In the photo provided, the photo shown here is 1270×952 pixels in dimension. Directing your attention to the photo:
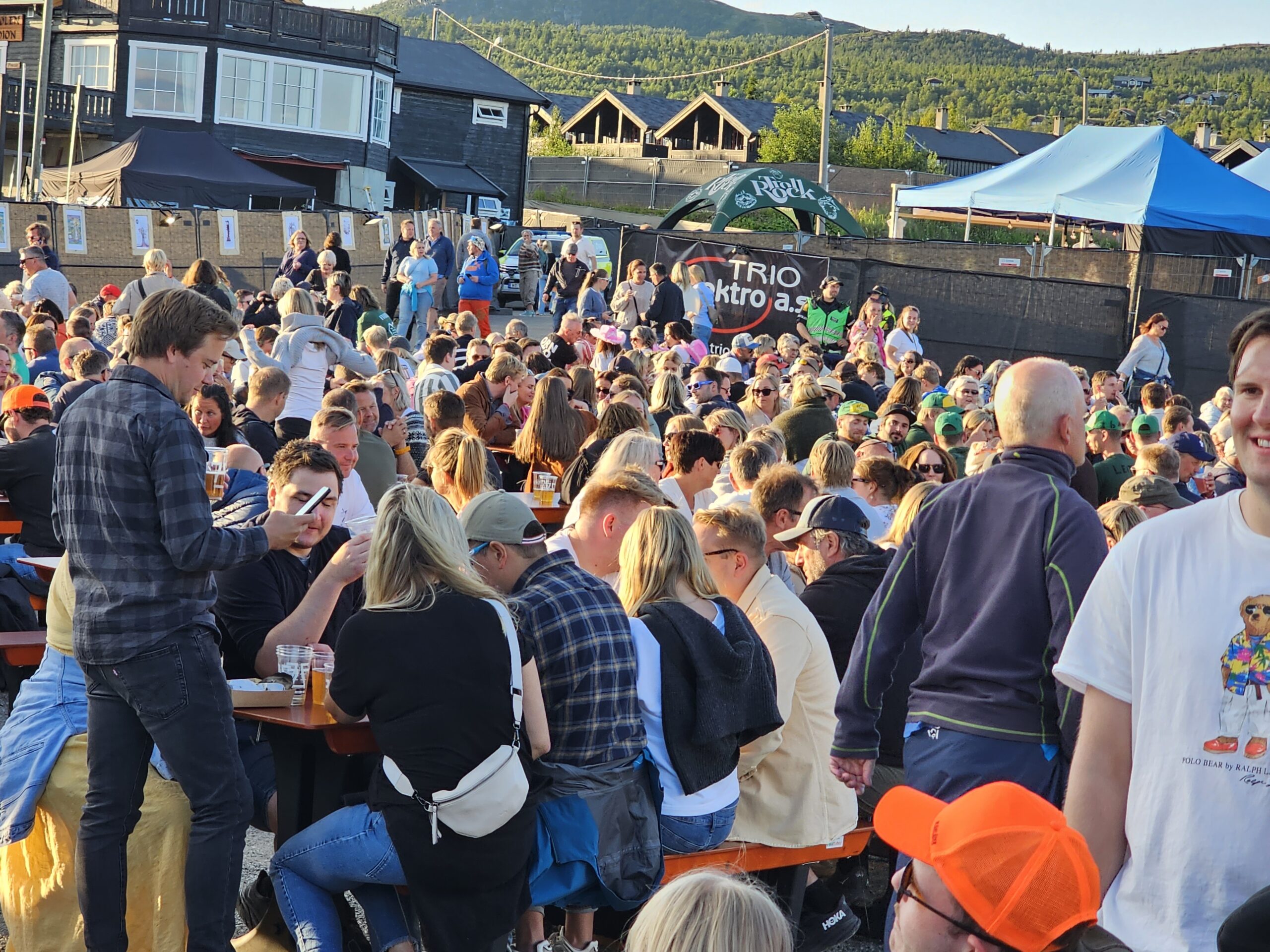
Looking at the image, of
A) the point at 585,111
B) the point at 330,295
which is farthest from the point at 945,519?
the point at 585,111

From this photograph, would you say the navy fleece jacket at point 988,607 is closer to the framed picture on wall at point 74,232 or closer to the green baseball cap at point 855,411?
the green baseball cap at point 855,411

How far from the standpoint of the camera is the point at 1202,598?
7.52 feet

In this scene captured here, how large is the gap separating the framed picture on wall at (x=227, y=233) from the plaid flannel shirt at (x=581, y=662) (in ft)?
59.2

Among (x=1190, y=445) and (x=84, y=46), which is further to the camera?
(x=84, y=46)

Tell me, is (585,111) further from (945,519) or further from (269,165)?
(945,519)

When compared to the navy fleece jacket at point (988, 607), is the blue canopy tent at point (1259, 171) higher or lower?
higher

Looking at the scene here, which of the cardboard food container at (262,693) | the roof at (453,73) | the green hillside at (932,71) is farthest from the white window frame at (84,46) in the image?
the green hillside at (932,71)

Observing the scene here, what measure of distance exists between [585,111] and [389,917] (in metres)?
78.8

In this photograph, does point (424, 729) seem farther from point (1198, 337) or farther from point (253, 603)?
point (1198, 337)

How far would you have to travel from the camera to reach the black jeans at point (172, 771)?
3.77 meters

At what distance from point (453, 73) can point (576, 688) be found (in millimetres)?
45246

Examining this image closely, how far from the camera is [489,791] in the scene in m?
3.73

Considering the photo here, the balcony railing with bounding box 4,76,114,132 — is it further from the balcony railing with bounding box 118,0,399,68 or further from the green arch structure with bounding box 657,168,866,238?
the green arch structure with bounding box 657,168,866,238

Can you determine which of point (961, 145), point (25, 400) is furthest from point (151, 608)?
point (961, 145)
